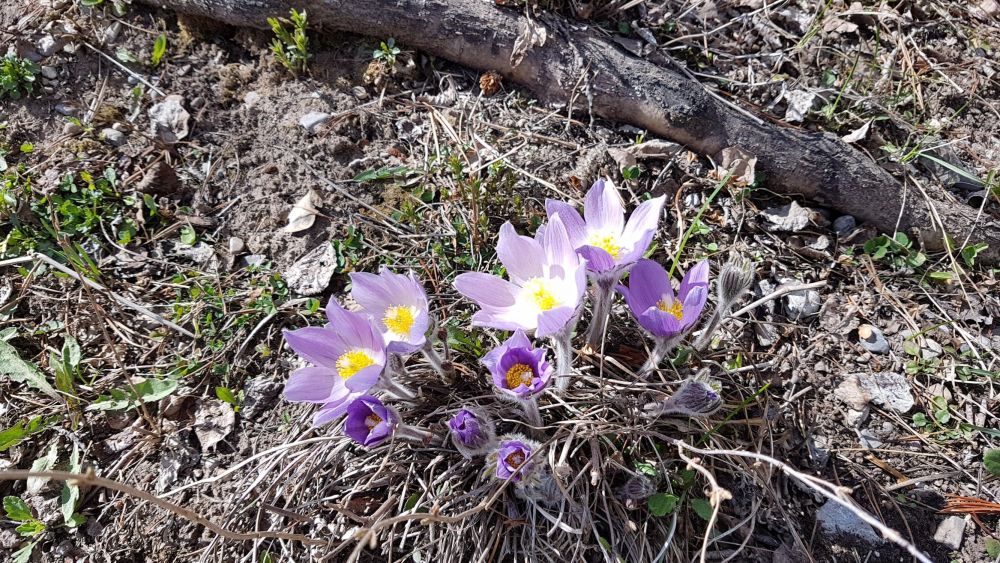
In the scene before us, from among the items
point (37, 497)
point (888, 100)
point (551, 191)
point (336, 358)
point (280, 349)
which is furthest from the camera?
point (888, 100)

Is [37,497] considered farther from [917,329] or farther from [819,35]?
[819,35]

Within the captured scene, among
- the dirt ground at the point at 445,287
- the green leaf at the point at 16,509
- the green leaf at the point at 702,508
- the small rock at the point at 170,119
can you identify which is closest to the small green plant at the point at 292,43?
the dirt ground at the point at 445,287

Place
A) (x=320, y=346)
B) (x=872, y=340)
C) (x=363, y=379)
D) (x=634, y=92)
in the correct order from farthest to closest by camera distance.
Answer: (x=634, y=92), (x=872, y=340), (x=320, y=346), (x=363, y=379)

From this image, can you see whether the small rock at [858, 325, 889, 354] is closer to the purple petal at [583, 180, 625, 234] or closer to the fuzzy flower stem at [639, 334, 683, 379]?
the fuzzy flower stem at [639, 334, 683, 379]

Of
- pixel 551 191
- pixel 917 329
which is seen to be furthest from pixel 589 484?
pixel 917 329

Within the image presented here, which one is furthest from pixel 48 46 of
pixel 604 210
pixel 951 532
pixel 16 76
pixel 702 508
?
pixel 951 532

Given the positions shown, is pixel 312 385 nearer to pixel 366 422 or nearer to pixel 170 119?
pixel 366 422
